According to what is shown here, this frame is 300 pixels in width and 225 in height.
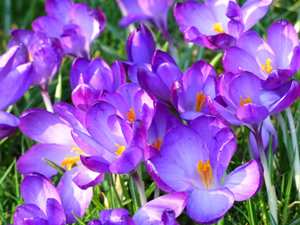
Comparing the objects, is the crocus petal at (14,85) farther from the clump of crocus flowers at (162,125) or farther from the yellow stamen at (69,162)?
the yellow stamen at (69,162)

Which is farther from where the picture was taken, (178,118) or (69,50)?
(69,50)

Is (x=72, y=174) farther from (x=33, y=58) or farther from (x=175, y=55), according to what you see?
(x=175, y=55)

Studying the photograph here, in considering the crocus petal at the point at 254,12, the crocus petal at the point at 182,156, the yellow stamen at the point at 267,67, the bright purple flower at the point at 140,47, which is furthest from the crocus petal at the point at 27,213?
the crocus petal at the point at 254,12

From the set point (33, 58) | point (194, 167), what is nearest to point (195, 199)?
point (194, 167)

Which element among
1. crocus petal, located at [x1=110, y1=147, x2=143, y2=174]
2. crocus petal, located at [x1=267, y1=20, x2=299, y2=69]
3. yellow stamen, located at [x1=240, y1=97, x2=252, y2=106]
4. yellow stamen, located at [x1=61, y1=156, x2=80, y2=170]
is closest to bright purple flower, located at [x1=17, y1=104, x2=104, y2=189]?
yellow stamen, located at [x1=61, y1=156, x2=80, y2=170]

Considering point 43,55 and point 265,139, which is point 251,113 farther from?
point 43,55

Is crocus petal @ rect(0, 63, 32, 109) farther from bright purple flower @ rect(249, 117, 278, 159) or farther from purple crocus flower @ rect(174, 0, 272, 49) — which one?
Answer: bright purple flower @ rect(249, 117, 278, 159)
